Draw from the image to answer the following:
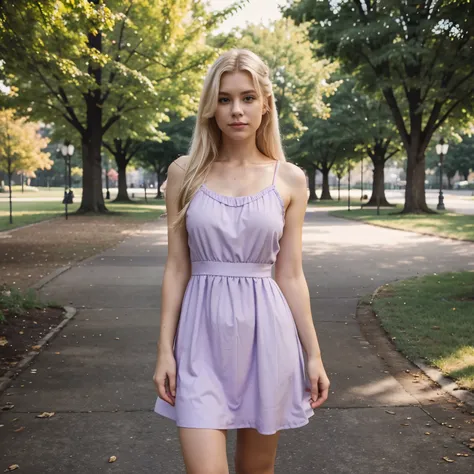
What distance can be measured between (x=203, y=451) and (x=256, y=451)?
35cm

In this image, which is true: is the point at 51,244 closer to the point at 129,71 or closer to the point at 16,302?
the point at 16,302

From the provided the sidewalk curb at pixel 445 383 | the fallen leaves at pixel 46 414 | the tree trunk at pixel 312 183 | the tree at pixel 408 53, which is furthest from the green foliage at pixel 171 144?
the fallen leaves at pixel 46 414

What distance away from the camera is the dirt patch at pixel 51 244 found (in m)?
12.0

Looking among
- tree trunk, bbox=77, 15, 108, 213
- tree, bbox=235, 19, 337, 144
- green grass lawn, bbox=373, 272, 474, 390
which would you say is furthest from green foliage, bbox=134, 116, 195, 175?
green grass lawn, bbox=373, 272, 474, 390

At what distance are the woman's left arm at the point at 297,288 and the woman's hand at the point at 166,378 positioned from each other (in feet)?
1.60

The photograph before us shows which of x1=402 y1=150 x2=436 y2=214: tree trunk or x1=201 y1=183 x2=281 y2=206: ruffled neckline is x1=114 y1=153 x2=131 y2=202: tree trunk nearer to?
x1=402 y1=150 x2=436 y2=214: tree trunk

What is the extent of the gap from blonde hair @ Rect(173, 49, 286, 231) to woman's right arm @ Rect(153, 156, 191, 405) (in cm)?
4

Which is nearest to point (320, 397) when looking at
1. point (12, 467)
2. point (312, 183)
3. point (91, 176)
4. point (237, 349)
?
point (237, 349)

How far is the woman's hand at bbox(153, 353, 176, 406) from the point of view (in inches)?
94.5

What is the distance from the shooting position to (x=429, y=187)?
334 feet

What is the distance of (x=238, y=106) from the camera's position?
248 cm

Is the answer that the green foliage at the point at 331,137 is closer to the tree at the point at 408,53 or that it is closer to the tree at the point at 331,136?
the tree at the point at 331,136

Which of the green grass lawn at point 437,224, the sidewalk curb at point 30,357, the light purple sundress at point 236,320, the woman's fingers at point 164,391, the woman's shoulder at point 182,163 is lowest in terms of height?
the sidewalk curb at point 30,357

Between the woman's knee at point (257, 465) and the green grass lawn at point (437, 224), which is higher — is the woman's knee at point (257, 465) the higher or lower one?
the higher one
